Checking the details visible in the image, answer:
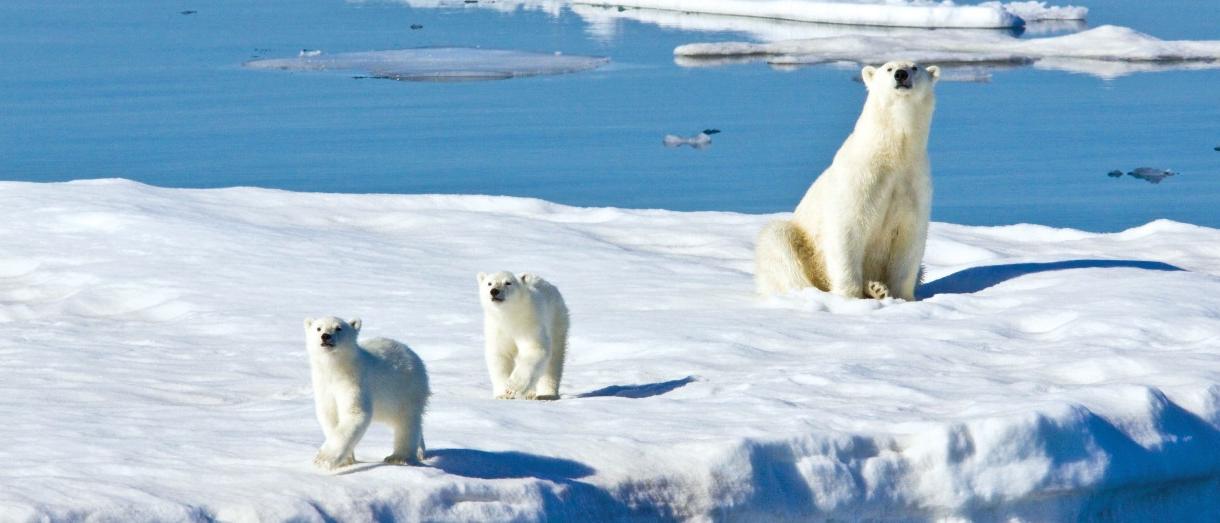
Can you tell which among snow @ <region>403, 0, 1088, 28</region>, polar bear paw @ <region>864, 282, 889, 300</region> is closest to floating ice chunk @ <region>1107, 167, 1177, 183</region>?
polar bear paw @ <region>864, 282, 889, 300</region>

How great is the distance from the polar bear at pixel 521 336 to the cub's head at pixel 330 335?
1.12m

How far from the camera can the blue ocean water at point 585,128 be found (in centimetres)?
1470

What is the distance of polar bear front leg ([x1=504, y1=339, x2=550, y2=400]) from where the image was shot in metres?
6.08

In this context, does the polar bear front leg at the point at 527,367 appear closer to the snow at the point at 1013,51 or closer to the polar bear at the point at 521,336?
the polar bear at the point at 521,336

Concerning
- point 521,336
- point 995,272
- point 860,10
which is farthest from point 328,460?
point 860,10

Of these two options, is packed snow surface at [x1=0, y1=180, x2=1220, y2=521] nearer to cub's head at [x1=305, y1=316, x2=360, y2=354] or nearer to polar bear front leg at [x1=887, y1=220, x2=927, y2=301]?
polar bear front leg at [x1=887, y1=220, x2=927, y2=301]

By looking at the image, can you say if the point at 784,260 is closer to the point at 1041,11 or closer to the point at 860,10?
the point at 860,10

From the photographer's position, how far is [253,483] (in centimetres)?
466

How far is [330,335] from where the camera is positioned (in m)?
4.79

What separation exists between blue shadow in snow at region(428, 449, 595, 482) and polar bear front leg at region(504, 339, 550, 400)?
1002 mm

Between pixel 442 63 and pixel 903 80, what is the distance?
15118 mm

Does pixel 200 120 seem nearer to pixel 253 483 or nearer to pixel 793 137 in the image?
pixel 793 137

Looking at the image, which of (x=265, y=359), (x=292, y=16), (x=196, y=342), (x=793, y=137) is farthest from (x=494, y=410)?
(x=292, y=16)

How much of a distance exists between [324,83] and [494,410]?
52.1ft
